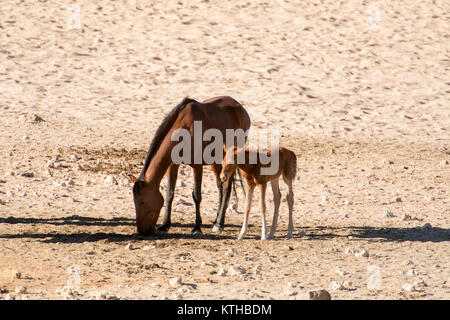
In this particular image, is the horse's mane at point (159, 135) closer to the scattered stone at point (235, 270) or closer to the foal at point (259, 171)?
the foal at point (259, 171)

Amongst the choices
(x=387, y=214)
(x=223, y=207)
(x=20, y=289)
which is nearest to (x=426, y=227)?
(x=387, y=214)

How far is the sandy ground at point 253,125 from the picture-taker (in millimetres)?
7941

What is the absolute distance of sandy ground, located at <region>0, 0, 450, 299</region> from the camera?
7941 mm

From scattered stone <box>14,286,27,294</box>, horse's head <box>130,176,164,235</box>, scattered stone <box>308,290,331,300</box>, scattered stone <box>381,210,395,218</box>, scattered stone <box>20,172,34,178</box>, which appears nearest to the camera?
scattered stone <box>308,290,331,300</box>

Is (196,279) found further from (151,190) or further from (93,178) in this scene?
(93,178)

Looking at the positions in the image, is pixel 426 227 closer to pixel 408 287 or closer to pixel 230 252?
pixel 408 287

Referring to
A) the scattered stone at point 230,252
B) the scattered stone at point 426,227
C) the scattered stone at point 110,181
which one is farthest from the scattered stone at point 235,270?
the scattered stone at point 110,181

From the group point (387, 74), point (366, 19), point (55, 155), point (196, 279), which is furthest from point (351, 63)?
point (196, 279)

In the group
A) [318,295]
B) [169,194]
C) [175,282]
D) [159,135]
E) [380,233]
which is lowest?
[380,233]

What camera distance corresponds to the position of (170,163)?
9547 millimetres

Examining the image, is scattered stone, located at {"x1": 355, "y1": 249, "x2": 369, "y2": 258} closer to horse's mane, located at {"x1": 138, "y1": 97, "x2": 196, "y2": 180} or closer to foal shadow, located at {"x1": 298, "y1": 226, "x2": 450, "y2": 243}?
foal shadow, located at {"x1": 298, "y1": 226, "x2": 450, "y2": 243}

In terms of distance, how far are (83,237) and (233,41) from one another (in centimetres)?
1138

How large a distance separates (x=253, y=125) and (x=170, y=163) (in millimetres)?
6184

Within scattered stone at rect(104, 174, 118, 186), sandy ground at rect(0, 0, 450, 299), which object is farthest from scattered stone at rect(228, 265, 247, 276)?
scattered stone at rect(104, 174, 118, 186)
